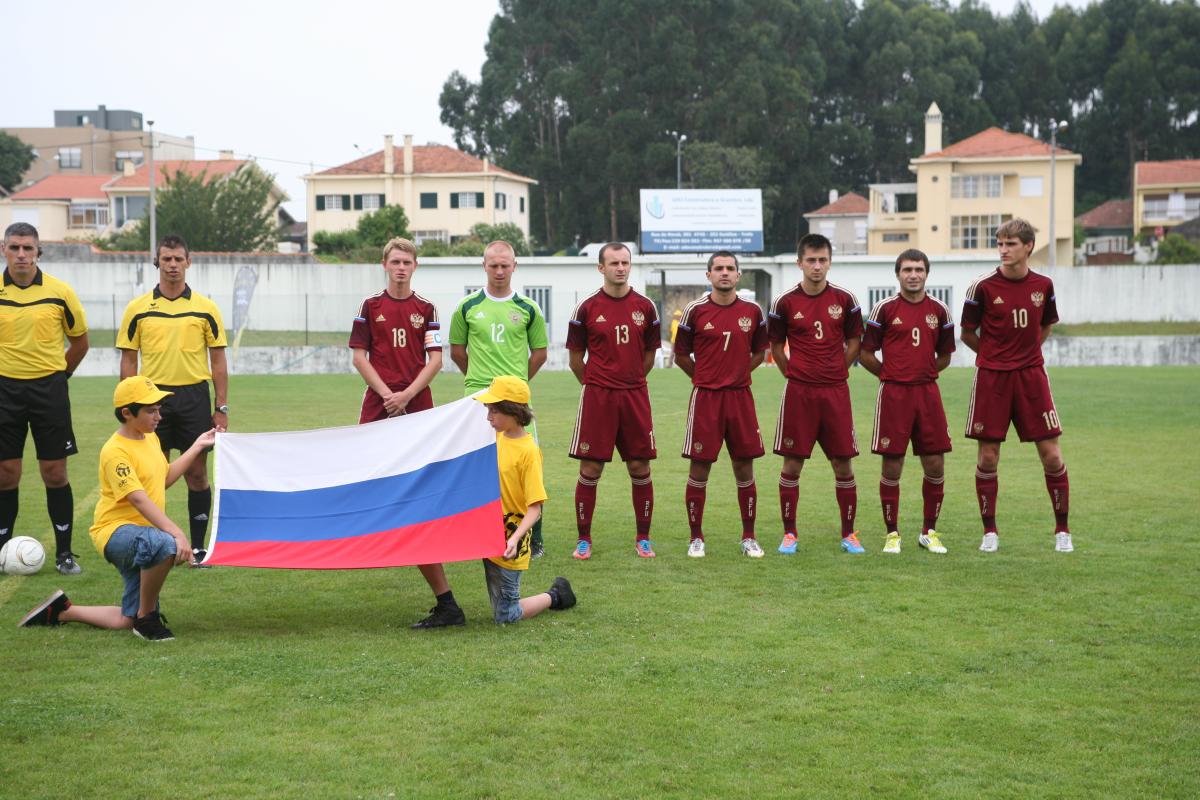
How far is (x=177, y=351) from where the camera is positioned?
907 centimetres

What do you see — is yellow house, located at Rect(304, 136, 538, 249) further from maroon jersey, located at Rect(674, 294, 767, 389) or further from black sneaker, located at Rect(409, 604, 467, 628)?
black sneaker, located at Rect(409, 604, 467, 628)

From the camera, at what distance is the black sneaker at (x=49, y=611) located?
723cm

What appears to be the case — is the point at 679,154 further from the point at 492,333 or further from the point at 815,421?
the point at 492,333

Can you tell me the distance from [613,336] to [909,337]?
2.25m

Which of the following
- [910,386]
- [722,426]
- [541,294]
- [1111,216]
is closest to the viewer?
[722,426]

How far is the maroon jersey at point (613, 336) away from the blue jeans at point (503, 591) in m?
2.54

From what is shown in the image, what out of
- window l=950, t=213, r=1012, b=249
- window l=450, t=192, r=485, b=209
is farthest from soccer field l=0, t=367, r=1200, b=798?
window l=450, t=192, r=485, b=209

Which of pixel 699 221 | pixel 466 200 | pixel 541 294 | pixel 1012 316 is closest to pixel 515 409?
pixel 1012 316

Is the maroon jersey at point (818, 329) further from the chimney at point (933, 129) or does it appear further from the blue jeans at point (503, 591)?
the chimney at point (933, 129)

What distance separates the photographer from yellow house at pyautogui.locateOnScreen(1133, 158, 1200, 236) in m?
80.6

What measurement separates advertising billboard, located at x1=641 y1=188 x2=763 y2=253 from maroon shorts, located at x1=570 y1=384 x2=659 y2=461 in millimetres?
41039

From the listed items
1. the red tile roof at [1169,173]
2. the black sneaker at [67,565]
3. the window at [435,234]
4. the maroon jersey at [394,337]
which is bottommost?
the black sneaker at [67,565]

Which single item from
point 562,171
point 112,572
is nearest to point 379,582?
point 112,572

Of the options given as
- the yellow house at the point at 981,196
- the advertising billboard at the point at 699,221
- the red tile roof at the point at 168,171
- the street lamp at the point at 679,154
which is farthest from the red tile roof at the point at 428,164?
the advertising billboard at the point at 699,221
